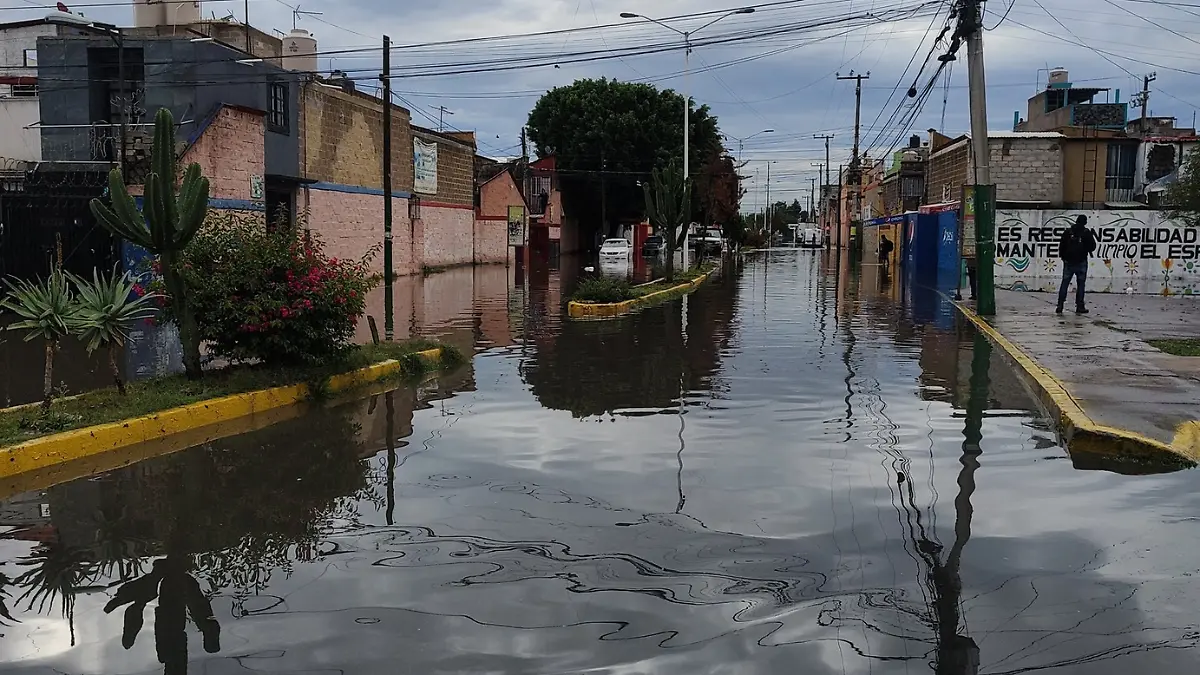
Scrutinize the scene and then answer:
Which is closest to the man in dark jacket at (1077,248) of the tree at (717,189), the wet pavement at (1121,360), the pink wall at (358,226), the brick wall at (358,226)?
the wet pavement at (1121,360)

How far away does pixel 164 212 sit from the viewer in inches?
388

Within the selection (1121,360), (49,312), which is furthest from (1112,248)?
(49,312)

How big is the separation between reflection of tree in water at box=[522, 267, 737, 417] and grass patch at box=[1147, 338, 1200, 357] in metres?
6.09

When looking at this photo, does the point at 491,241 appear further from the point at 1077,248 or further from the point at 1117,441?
the point at 1117,441

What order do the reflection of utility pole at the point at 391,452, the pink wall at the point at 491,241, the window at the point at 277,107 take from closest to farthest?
1. the reflection of utility pole at the point at 391,452
2. the window at the point at 277,107
3. the pink wall at the point at 491,241

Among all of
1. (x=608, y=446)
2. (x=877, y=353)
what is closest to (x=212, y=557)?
(x=608, y=446)

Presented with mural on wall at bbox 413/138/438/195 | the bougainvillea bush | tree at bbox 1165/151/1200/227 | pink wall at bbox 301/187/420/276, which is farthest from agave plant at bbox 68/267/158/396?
mural on wall at bbox 413/138/438/195

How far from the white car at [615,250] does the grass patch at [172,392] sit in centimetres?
3945

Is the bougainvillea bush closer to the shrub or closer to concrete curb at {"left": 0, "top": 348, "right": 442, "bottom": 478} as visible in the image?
concrete curb at {"left": 0, "top": 348, "right": 442, "bottom": 478}

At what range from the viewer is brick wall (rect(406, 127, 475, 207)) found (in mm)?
43125

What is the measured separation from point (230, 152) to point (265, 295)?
1652 centimetres

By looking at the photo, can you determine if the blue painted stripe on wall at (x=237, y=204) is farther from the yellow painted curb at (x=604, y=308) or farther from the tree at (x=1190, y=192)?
the tree at (x=1190, y=192)

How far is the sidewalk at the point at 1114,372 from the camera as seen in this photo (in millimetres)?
8562

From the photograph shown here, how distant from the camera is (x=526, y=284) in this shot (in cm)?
3478
